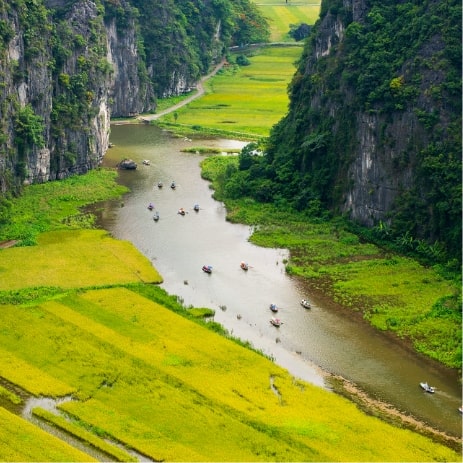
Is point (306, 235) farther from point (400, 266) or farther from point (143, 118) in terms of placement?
point (143, 118)

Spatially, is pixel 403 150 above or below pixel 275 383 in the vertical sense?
above

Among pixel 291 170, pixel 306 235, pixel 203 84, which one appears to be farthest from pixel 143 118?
pixel 306 235

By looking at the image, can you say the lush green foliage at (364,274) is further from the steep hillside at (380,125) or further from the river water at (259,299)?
the steep hillside at (380,125)

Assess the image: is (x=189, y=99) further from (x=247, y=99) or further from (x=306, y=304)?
(x=306, y=304)

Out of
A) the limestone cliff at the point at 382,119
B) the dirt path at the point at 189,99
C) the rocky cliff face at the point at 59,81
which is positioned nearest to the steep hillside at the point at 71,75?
the rocky cliff face at the point at 59,81

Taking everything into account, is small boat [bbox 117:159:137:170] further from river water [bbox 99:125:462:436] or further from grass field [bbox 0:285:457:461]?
grass field [bbox 0:285:457:461]

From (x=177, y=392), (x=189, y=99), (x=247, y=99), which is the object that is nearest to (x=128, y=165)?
(x=189, y=99)
